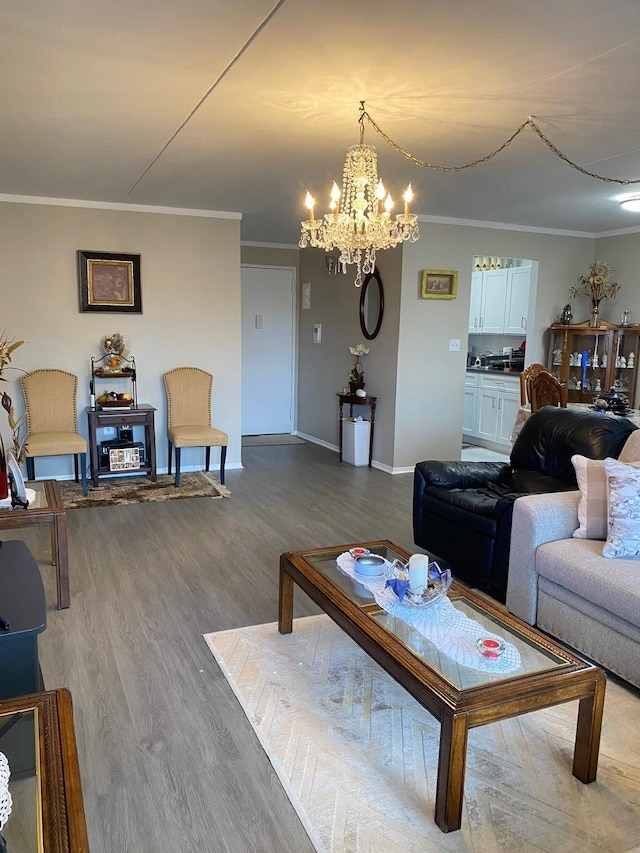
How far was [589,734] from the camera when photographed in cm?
191

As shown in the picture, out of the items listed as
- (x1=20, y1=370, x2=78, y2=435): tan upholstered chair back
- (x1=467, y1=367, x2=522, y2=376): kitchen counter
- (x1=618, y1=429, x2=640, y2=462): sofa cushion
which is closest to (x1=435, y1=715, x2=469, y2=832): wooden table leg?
(x1=618, y1=429, x2=640, y2=462): sofa cushion

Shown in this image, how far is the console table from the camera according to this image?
5.26 m

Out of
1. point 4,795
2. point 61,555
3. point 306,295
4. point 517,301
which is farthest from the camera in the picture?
point 306,295

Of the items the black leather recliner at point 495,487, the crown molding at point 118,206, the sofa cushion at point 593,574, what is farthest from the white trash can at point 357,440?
the sofa cushion at point 593,574

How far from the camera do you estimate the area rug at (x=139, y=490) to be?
195 inches

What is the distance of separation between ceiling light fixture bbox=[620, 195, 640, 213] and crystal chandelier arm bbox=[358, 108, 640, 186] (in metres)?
0.50

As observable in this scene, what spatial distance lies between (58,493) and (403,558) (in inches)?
72.4

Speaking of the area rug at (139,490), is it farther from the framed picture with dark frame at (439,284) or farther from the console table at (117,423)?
the framed picture with dark frame at (439,284)

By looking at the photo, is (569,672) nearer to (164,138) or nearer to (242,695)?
(242,695)

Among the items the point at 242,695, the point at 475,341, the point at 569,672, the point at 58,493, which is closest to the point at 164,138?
the point at 58,493

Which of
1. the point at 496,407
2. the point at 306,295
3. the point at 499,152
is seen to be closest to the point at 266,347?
the point at 306,295

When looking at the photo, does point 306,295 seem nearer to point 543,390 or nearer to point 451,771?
point 543,390

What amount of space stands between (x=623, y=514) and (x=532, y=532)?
1.29 feet

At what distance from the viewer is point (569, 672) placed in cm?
185
